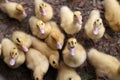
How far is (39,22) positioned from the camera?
165 centimetres

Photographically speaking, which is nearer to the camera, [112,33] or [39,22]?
[39,22]

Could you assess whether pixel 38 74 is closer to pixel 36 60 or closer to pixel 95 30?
pixel 36 60

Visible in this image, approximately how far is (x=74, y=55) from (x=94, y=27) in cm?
15

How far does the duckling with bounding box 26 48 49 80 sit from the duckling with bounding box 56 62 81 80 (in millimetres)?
63

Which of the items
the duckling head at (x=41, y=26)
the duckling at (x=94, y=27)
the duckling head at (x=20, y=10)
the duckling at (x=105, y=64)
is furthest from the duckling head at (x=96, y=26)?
the duckling head at (x=20, y=10)

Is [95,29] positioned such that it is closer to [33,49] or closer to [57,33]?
[57,33]

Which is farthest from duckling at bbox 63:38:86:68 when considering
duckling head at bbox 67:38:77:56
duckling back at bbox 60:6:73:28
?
duckling back at bbox 60:6:73:28

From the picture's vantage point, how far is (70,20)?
170cm

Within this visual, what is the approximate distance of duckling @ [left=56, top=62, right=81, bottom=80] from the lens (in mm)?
1631

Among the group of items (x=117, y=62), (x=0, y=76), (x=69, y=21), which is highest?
(x=69, y=21)

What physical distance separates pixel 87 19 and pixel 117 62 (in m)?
0.27

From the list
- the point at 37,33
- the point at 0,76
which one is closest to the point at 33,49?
the point at 37,33

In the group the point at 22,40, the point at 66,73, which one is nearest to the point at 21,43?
the point at 22,40

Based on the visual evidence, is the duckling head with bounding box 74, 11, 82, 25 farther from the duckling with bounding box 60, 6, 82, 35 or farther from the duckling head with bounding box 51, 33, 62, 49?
the duckling head with bounding box 51, 33, 62, 49
